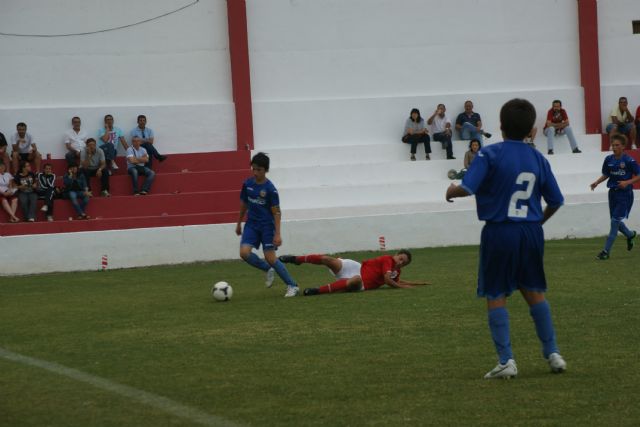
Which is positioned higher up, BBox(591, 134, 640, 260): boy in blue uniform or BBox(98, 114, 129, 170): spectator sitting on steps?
BBox(98, 114, 129, 170): spectator sitting on steps

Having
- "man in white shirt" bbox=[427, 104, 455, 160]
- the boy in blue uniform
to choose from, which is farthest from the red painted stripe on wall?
the boy in blue uniform

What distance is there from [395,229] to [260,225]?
10218mm

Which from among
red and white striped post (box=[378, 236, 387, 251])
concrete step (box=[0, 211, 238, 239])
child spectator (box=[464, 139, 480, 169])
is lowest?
red and white striped post (box=[378, 236, 387, 251])

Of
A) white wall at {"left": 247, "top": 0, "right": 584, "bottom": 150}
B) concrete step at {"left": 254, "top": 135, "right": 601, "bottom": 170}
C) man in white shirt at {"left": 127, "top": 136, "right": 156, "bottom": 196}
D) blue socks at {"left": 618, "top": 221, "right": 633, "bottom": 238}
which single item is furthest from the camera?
white wall at {"left": 247, "top": 0, "right": 584, "bottom": 150}

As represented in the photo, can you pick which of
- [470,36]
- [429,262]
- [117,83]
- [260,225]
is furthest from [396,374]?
[470,36]

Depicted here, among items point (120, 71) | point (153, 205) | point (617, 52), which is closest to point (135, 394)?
point (153, 205)

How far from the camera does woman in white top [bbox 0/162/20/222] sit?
22.9 meters

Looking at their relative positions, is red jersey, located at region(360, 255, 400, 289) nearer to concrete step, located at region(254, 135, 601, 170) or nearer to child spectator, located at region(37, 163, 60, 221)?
child spectator, located at region(37, 163, 60, 221)

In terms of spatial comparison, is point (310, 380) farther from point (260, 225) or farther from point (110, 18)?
point (110, 18)

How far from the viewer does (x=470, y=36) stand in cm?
2978

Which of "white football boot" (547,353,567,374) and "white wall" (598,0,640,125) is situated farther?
"white wall" (598,0,640,125)

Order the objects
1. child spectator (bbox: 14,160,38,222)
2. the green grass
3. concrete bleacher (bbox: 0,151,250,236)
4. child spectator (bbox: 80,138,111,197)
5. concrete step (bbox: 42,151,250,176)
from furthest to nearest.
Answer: concrete step (bbox: 42,151,250,176), child spectator (bbox: 80,138,111,197), child spectator (bbox: 14,160,38,222), concrete bleacher (bbox: 0,151,250,236), the green grass

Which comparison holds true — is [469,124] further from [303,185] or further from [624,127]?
[303,185]

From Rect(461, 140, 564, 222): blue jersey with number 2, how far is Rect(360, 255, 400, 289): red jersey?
23.5 ft
